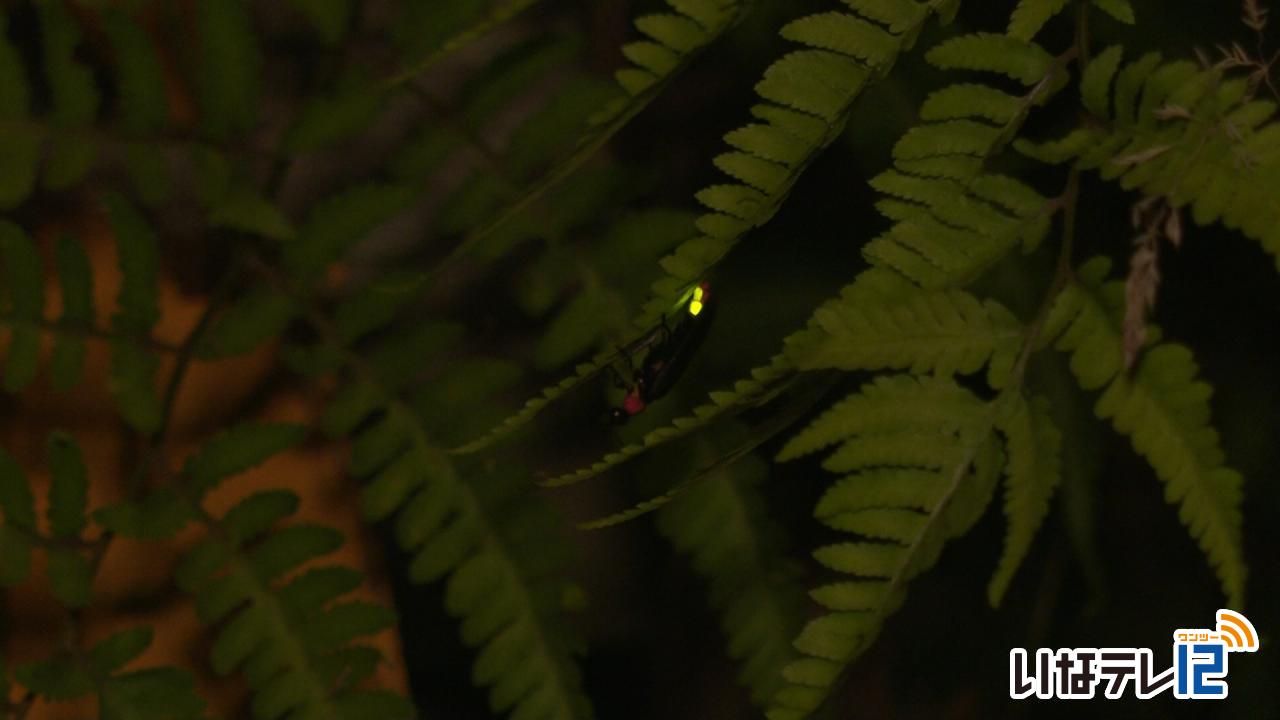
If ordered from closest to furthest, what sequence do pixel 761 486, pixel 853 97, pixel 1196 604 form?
1. pixel 853 97
2. pixel 1196 604
3. pixel 761 486

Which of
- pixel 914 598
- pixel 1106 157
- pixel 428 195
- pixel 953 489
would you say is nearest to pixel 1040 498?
pixel 953 489

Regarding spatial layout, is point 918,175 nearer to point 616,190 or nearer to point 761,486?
point 616,190

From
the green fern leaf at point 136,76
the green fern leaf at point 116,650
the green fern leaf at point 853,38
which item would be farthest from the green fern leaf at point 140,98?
the green fern leaf at point 853,38

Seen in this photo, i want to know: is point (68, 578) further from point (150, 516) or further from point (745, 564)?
point (745, 564)

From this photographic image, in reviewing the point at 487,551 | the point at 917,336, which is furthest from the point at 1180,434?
the point at 487,551

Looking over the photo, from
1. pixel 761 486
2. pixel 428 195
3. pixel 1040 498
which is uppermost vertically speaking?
pixel 428 195

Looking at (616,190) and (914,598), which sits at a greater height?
(616,190)

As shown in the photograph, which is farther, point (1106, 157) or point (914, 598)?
point (914, 598)

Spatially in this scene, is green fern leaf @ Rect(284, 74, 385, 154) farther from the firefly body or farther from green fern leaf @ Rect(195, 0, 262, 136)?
the firefly body
